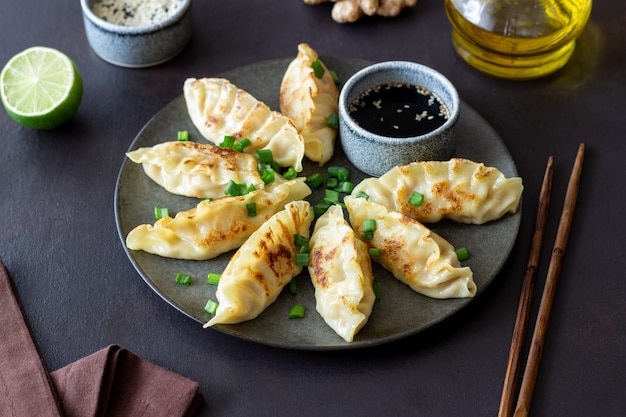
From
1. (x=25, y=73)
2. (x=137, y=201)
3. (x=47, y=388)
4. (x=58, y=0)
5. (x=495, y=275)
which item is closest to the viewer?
(x=47, y=388)

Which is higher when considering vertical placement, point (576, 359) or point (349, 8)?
point (349, 8)

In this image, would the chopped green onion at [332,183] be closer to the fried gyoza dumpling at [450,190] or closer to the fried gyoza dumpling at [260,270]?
the fried gyoza dumpling at [450,190]

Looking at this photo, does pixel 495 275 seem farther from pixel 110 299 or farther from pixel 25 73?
pixel 25 73

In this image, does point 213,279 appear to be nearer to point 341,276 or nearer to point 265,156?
point 341,276

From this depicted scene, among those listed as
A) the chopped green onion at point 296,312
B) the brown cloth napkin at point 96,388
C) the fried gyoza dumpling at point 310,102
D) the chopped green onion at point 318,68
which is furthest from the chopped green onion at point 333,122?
the brown cloth napkin at point 96,388

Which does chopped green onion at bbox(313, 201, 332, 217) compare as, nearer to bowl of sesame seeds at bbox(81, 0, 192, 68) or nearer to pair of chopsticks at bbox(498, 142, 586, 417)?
pair of chopsticks at bbox(498, 142, 586, 417)

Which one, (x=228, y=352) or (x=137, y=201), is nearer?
(x=228, y=352)

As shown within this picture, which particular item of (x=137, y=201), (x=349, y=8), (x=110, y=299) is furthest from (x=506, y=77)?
(x=110, y=299)

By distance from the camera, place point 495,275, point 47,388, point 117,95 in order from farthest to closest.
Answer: point 117,95 → point 495,275 → point 47,388
